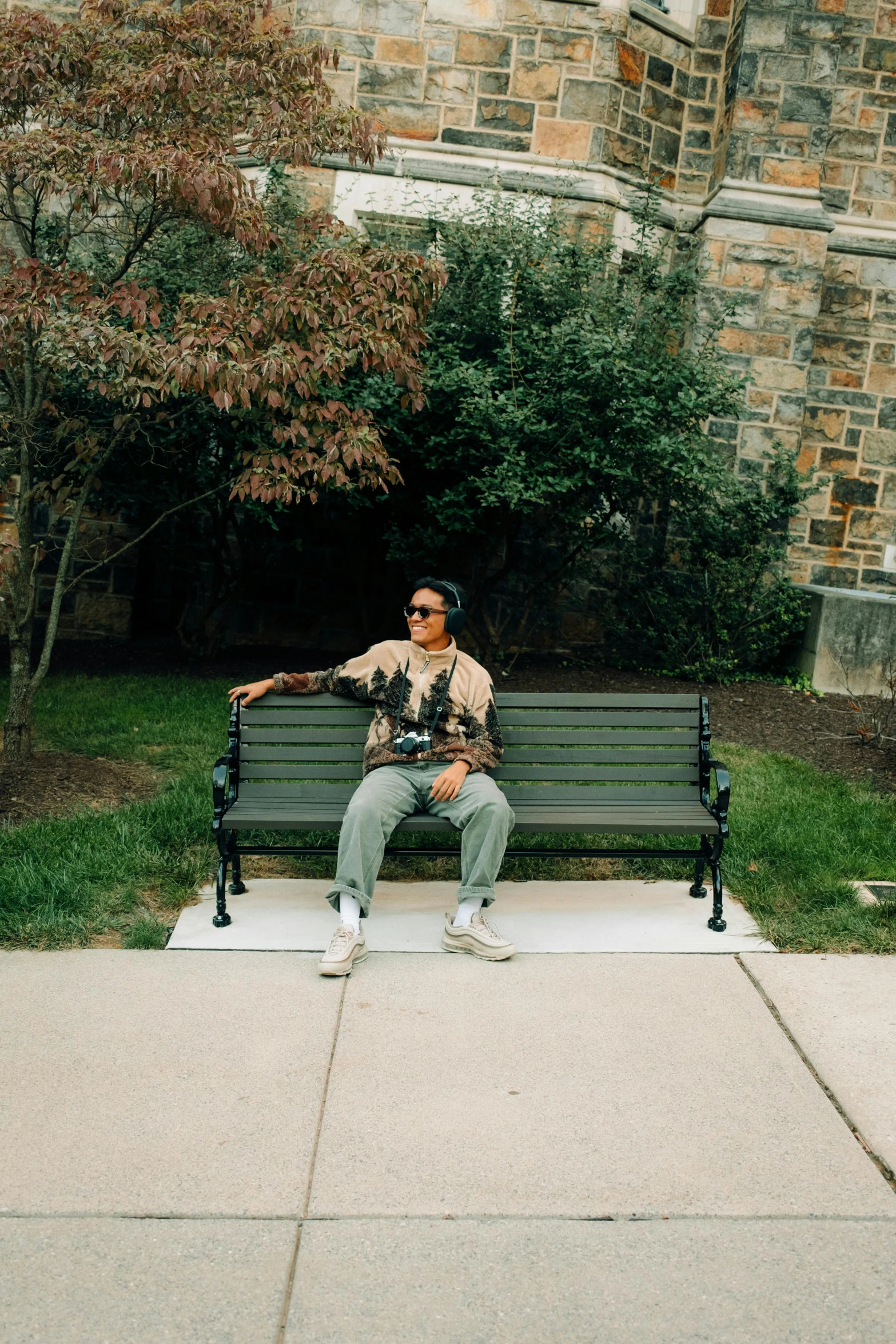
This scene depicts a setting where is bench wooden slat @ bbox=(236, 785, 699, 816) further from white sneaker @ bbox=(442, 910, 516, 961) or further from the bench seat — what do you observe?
white sneaker @ bbox=(442, 910, 516, 961)

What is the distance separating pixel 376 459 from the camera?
5.37 m

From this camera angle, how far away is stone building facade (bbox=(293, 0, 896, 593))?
9539mm

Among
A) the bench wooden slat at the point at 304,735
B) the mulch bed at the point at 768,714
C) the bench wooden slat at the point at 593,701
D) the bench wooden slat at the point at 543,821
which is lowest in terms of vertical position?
the mulch bed at the point at 768,714

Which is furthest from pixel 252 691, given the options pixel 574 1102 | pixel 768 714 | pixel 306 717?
pixel 768 714

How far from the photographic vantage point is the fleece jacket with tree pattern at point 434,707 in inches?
177

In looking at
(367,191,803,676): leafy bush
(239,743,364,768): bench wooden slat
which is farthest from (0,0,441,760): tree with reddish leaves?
(367,191,803,676): leafy bush

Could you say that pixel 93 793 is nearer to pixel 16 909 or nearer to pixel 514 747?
pixel 16 909

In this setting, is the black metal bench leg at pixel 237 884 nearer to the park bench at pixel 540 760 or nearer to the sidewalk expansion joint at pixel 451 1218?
the park bench at pixel 540 760

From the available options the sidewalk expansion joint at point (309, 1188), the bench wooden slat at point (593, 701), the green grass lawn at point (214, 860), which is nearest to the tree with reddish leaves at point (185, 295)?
the green grass lawn at point (214, 860)

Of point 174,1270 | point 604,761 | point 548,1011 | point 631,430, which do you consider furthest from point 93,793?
point 631,430

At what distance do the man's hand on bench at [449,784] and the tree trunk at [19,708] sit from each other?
8.55 feet

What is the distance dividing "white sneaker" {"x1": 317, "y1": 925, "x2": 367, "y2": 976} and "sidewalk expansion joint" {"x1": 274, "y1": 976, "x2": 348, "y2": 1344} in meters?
0.12

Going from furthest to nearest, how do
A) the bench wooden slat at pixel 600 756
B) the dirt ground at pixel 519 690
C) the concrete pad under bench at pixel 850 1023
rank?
the dirt ground at pixel 519 690, the bench wooden slat at pixel 600 756, the concrete pad under bench at pixel 850 1023

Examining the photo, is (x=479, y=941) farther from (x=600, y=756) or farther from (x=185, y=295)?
(x=185, y=295)
